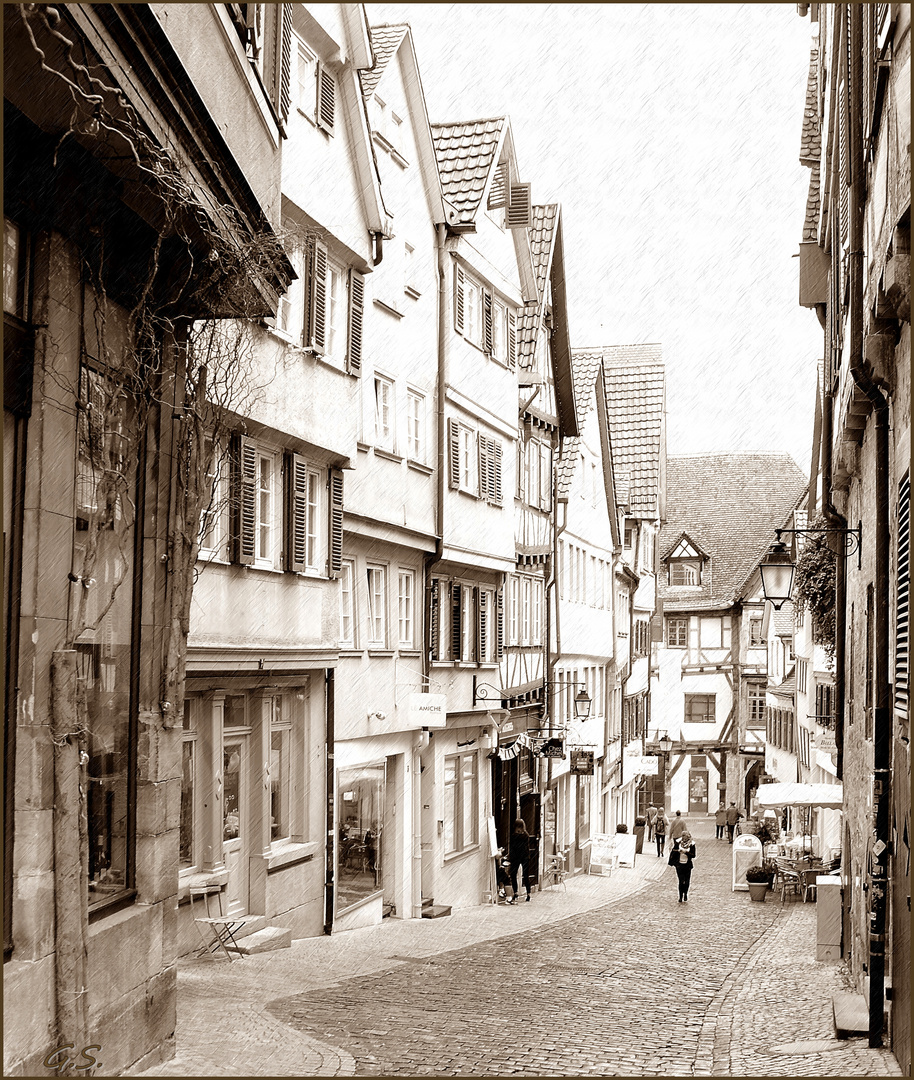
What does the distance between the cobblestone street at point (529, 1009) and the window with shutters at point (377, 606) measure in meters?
4.01

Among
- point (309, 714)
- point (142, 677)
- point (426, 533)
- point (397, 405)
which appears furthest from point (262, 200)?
point (426, 533)

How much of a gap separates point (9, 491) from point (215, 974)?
6.78 meters

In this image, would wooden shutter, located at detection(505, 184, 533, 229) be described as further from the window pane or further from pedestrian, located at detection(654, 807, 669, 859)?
pedestrian, located at detection(654, 807, 669, 859)

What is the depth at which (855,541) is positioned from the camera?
1510 centimetres

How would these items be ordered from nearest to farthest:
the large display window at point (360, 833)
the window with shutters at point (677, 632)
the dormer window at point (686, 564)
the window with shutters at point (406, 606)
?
the large display window at point (360, 833) → the window with shutters at point (406, 606) → the window with shutters at point (677, 632) → the dormer window at point (686, 564)

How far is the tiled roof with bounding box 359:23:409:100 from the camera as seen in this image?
735 inches

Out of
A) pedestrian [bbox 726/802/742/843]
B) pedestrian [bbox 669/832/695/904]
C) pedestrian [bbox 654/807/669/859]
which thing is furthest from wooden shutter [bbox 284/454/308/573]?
pedestrian [bbox 726/802/742/843]

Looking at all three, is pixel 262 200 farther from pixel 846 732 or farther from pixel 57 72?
pixel 846 732

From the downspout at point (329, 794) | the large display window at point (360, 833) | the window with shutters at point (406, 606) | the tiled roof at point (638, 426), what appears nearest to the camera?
the downspout at point (329, 794)

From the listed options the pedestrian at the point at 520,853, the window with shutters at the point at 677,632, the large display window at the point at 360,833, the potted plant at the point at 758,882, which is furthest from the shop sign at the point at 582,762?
the window with shutters at the point at 677,632

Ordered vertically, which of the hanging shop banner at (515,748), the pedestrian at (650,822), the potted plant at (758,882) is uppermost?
the hanging shop banner at (515,748)

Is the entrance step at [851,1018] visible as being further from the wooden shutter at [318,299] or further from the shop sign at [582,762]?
the shop sign at [582,762]

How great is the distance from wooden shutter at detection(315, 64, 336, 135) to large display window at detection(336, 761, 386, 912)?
811cm

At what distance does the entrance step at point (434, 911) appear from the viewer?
2075cm
